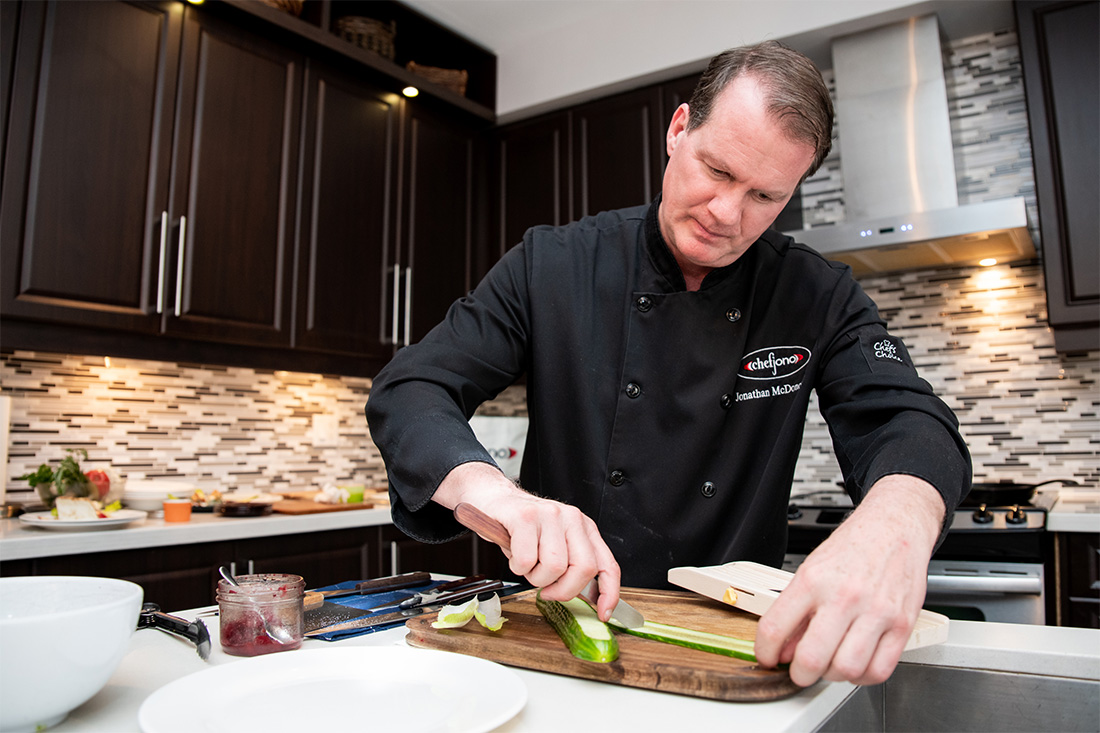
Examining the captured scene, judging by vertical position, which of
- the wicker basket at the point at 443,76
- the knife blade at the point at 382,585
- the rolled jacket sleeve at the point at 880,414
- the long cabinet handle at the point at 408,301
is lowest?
the knife blade at the point at 382,585

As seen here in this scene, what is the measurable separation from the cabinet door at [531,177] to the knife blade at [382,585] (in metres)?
2.33

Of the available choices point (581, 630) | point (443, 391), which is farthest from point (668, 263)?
point (581, 630)

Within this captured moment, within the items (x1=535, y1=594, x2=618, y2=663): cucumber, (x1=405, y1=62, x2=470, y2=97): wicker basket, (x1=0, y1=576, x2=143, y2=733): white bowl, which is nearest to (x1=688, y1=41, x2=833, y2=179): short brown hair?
(x1=535, y1=594, x2=618, y2=663): cucumber

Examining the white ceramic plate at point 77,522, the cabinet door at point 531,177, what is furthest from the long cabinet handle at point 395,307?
the white ceramic plate at point 77,522

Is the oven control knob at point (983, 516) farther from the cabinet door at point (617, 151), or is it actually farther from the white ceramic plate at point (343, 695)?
the white ceramic plate at point (343, 695)

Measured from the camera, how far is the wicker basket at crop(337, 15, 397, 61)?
3082 millimetres

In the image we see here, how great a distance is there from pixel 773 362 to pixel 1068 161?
5.91ft

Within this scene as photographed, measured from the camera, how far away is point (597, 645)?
2.27ft

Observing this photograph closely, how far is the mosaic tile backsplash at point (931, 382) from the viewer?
2.48 metres

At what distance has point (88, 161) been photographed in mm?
2260

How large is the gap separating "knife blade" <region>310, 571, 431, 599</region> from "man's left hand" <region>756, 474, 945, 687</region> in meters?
0.59

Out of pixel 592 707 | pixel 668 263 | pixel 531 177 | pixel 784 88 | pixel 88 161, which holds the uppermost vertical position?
pixel 531 177

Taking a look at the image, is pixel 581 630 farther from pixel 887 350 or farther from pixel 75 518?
pixel 75 518

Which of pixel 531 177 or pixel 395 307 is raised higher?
pixel 531 177
